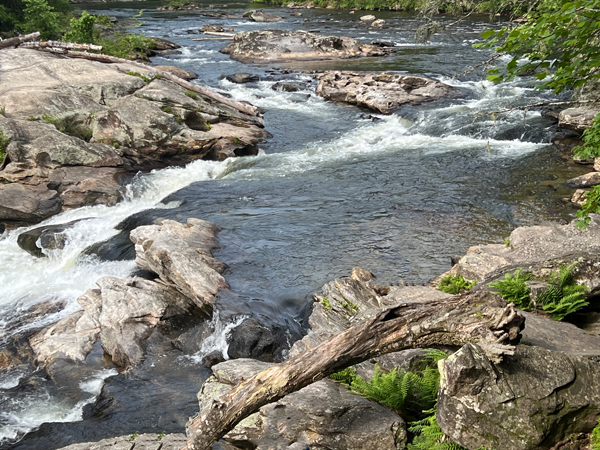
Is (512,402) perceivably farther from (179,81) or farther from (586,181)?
(179,81)

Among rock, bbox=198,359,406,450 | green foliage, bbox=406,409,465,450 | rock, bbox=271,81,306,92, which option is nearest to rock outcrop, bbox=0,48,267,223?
rock, bbox=271,81,306,92

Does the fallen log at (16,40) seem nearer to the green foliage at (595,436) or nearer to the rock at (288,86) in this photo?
the rock at (288,86)

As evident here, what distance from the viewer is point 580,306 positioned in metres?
7.11

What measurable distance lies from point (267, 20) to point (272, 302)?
4774 centimetres

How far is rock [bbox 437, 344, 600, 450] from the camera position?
16.1 feet

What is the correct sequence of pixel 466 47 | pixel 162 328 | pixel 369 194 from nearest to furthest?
pixel 162 328
pixel 369 194
pixel 466 47

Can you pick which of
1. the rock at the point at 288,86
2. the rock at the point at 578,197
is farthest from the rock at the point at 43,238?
the rock at the point at 288,86

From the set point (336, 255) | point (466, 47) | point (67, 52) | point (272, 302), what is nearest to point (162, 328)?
point (272, 302)

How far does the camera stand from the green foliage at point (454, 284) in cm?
989

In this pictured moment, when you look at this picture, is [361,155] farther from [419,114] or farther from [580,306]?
[580,306]

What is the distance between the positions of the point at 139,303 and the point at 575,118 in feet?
56.4

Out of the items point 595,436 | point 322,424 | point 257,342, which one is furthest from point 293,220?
point 595,436

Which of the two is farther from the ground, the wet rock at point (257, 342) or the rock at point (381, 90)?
the rock at point (381, 90)

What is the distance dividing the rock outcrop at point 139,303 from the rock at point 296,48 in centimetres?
2672
